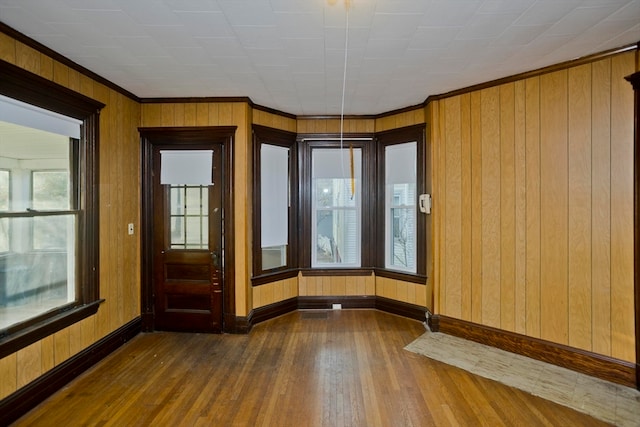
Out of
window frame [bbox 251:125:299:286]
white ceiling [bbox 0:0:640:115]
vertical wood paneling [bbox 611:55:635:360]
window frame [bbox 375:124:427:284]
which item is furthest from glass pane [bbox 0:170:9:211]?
vertical wood paneling [bbox 611:55:635:360]

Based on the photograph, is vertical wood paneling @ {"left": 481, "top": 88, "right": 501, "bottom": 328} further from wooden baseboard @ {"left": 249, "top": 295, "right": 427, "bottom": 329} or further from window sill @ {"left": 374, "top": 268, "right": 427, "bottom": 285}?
wooden baseboard @ {"left": 249, "top": 295, "right": 427, "bottom": 329}

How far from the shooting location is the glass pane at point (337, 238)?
4.81 meters

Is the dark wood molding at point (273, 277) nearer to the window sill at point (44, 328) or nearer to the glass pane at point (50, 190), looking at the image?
the window sill at point (44, 328)

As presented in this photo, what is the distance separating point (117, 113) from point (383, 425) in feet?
12.2

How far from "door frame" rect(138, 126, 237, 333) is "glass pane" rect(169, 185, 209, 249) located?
0.75 ft

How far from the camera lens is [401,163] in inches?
178

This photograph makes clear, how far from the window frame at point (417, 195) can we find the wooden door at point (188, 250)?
2.09m

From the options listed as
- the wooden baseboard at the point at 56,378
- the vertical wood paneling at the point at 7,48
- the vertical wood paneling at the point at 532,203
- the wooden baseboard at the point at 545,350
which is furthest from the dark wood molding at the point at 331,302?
the vertical wood paneling at the point at 7,48

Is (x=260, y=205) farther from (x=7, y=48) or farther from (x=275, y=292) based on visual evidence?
(x=7, y=48)

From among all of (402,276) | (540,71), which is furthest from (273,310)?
(540,71)

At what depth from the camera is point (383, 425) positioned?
7.55 ft

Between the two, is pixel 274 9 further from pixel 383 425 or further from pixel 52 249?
pixel 383 425

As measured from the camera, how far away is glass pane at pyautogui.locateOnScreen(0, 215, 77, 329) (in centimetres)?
246

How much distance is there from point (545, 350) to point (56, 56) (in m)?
4.90
